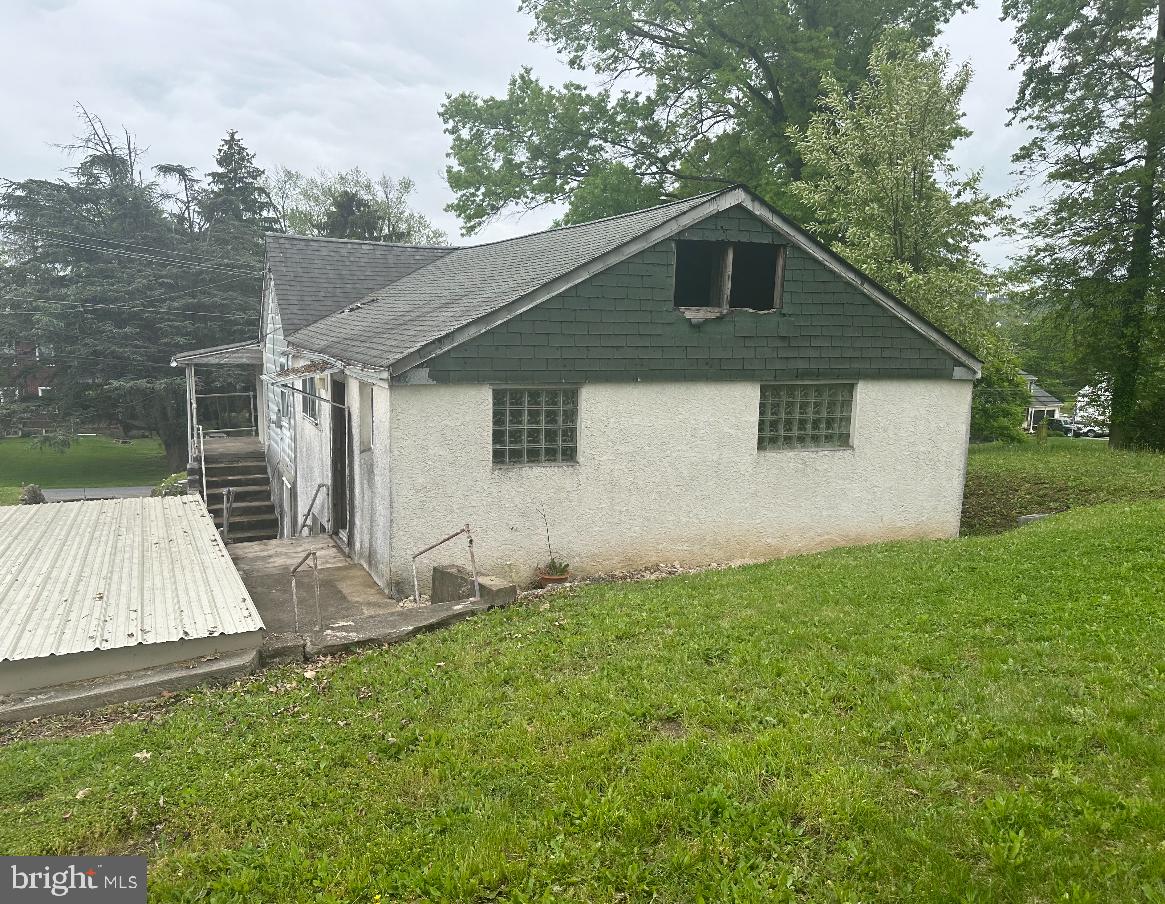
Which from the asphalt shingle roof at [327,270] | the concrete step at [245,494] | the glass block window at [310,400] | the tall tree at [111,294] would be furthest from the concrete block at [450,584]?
the tall tree at [111,294]

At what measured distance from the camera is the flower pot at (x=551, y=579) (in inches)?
420

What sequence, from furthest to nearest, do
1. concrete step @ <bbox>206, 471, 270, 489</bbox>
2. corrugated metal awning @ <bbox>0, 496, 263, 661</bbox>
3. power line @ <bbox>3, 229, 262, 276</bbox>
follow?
power line @ <bbox>3, 229, 262, 276</bbox> → concrete step @ <bbox>206, 471, 270, 489</bbox> → corrugated metal awning @ <bbox>0, 496, 263, 661</bbox>

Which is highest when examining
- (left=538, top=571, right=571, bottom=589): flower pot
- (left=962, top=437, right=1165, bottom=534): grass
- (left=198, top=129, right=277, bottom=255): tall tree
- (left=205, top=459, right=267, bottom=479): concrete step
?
(left=198, top=129, right=277, bottom=255): tall tree

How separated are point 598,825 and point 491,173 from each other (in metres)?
28.9

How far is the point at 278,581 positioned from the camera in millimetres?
10930

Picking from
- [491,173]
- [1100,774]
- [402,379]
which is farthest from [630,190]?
[1100,774]

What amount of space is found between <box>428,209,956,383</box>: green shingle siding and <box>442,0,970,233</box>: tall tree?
15.5m

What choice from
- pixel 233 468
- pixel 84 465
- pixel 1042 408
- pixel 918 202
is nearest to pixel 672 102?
pixel 918 202

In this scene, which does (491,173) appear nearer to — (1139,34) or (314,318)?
(314,318)

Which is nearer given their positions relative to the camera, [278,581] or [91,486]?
[278,581]

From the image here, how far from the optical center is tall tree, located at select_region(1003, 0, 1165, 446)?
2225 cm

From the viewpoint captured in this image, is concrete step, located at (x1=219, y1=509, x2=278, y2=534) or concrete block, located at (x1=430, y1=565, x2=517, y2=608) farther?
concrete step, located at (x1=219, y1=509, x2=278, y2=534)

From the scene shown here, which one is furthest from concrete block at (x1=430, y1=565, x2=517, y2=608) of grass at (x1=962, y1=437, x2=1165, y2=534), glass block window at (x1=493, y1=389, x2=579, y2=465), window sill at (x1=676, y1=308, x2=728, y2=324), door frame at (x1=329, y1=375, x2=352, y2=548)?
grass at (x1=962, y1=437, x2=1165, y2=534)

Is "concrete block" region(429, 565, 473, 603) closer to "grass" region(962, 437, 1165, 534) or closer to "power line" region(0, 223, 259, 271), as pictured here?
"grass" region(962, 437, 1165, 534)
